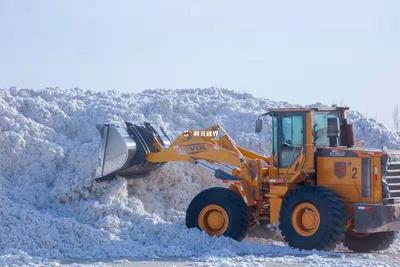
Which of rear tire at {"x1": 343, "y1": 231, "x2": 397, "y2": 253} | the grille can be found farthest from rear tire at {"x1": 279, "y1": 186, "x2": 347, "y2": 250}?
rear tire at {"x1": 343, "y1": 231, "x2": 397, "y2": 253}

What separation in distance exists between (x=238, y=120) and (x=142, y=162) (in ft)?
14.5

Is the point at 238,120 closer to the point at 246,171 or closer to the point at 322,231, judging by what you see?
the point at 246,171

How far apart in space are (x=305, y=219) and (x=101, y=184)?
425 cm

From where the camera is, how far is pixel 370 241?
15805 millimetres

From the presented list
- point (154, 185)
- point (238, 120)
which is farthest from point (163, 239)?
point (238, 120)

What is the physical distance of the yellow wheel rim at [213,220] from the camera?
16.0 meters

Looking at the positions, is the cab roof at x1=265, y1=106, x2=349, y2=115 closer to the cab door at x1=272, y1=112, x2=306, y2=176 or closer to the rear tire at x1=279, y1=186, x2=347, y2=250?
the cab door at x1=272, y1=112, x2=306, y2=176

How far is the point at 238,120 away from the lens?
68.5 feet

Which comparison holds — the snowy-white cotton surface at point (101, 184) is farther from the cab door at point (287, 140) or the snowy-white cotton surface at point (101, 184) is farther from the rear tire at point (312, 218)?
the cab door at point (287, 140)

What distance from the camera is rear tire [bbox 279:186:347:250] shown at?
47.7 ft

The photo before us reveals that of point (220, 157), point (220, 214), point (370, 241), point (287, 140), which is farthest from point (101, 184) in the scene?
point (370, 241)

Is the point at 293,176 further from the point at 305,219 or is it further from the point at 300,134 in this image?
the point at 305,219

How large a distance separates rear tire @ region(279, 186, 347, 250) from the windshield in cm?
101

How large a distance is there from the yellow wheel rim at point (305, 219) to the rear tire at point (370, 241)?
115 centimetres
